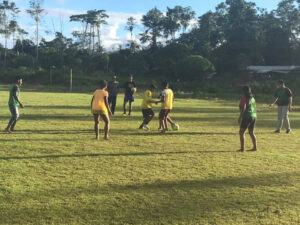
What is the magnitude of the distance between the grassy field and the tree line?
45947 millimetres

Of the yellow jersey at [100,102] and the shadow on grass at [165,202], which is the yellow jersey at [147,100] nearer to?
the yellow jersey at [100,102]

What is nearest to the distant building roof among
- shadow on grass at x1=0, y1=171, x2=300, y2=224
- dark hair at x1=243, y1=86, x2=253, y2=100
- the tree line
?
the tree line

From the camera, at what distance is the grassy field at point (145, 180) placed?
4613mm

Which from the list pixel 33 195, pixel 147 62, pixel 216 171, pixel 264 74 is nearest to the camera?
pixel 33 195

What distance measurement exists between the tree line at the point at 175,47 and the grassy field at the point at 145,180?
45947 millimetres

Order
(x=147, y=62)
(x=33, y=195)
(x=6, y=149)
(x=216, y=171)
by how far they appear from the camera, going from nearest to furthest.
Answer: (x=33, y=195) < (x=216, y=171) < (x=6, y=149) < (x=147, y=62)

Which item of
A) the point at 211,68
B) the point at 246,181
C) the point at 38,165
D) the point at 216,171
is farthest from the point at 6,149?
the point at 211,68

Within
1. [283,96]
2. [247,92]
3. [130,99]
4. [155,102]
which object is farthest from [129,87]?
[247,92]

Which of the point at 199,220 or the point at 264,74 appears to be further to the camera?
the point at 264,74

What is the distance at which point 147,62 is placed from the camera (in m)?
65.7

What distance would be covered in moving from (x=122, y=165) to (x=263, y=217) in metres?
3.17

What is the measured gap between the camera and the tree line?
58906mm

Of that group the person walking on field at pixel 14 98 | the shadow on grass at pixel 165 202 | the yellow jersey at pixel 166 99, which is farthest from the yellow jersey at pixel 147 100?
the shadow on grass at pixel 165 202

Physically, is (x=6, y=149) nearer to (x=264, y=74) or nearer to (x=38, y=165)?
(x=38, y=165)
